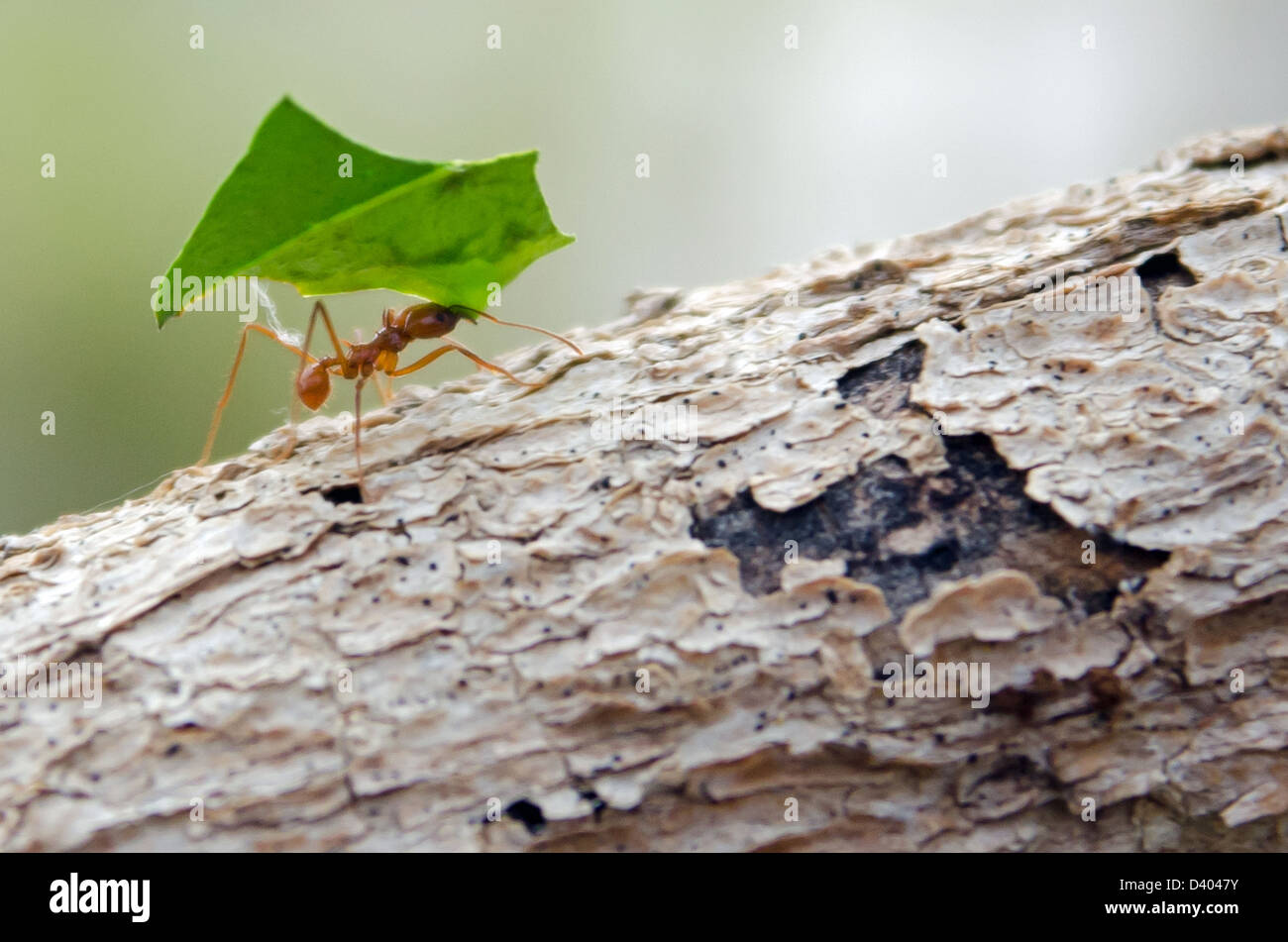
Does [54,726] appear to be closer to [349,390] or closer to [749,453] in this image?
[749,453]

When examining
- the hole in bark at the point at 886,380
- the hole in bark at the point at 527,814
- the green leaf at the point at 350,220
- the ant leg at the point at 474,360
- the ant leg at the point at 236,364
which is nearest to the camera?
the hole in bark at the point at 527,814

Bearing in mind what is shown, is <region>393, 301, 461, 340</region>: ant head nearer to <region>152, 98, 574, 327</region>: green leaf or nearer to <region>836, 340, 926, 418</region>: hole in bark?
A: <region>152, 98, 574, 327</region>: green leaf
